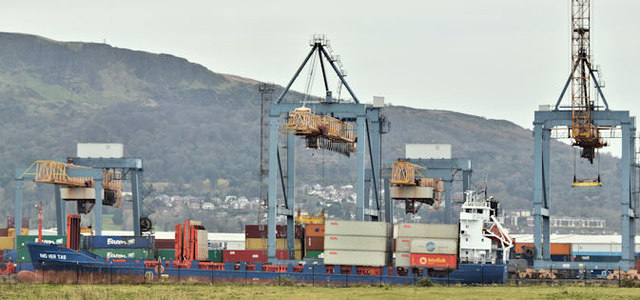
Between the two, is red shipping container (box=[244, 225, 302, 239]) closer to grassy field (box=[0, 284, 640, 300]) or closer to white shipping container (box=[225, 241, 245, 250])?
grassy field (box=[0, 284, 640, 300])

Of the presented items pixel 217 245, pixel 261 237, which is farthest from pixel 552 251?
pixel 217 245

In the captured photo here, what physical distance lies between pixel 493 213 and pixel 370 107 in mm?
18027

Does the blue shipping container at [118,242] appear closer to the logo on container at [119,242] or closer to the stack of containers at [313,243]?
the logo on container at [119,242]

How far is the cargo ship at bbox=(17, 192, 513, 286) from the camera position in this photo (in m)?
77.8

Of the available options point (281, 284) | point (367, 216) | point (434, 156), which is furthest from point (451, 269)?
point (434, 156)

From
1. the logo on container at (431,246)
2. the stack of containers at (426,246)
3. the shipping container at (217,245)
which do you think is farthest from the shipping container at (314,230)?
the shipping container at (217,245)

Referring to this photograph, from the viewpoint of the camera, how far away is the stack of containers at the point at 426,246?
7788 cm

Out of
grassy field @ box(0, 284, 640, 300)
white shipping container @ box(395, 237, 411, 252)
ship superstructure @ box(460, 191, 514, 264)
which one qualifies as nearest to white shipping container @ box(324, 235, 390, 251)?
white shipping container @ box(395, 237, 411, 252)

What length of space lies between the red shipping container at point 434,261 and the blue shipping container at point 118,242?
24.2 m

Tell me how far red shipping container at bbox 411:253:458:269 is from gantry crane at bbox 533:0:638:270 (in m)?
12.4

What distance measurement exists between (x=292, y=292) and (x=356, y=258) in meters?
13.7

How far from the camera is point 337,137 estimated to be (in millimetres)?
87062

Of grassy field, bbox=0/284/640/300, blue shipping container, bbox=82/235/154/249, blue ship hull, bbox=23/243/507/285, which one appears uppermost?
blue shipping container, bbox=82/235/154/249

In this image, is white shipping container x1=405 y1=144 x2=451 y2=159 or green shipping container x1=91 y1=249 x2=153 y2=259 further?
white shipping container x1=405 y1=144 x2=451 y2=159
